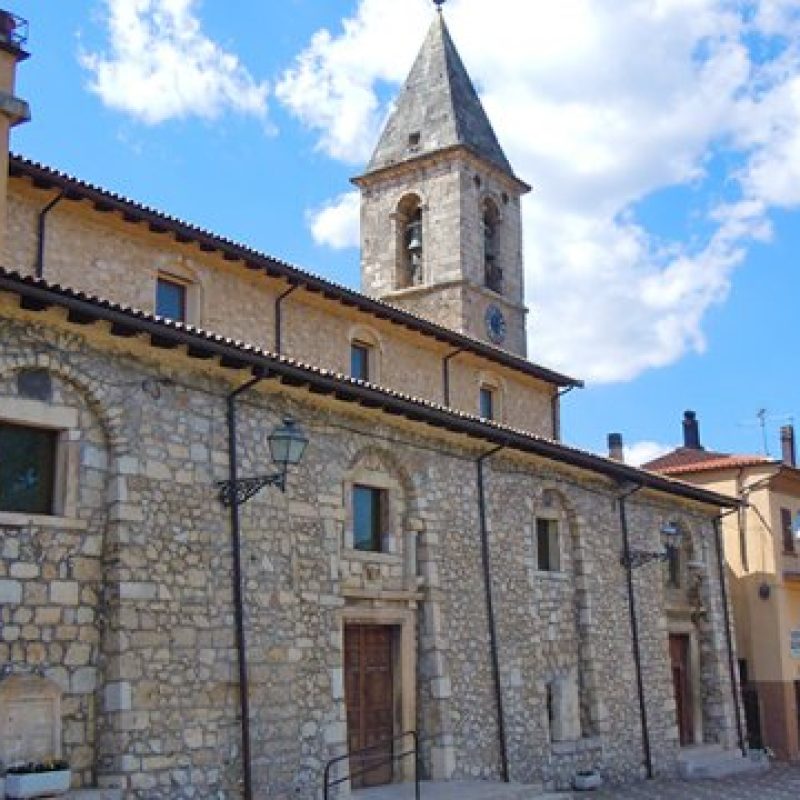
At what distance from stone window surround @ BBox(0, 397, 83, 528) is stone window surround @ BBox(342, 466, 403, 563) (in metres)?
4.47

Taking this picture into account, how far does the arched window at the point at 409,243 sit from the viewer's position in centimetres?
2923

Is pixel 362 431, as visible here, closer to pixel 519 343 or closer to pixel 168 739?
pixel 168 739

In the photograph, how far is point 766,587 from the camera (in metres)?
28.0

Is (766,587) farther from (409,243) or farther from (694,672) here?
(409,243)

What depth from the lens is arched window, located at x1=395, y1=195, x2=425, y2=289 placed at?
29.2 meters

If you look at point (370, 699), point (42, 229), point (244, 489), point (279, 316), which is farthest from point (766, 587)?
point (42, 229)

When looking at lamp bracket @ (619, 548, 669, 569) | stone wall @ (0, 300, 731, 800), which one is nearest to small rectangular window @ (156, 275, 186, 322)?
stone wall @ (0, 300, 731, 800)

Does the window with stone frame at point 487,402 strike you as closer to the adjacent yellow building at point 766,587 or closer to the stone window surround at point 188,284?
the adjacent yellow building at point 766,587

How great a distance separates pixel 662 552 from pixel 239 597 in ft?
42.2

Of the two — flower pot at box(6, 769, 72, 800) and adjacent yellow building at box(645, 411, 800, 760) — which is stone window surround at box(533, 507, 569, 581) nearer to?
adjacent yellow building at box(645, 411, 800, 760)

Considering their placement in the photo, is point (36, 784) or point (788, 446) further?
point (788, 446)

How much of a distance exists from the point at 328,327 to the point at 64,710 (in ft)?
34.5

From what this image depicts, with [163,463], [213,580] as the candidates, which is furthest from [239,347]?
[213,580]

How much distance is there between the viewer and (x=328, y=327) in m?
20.5
